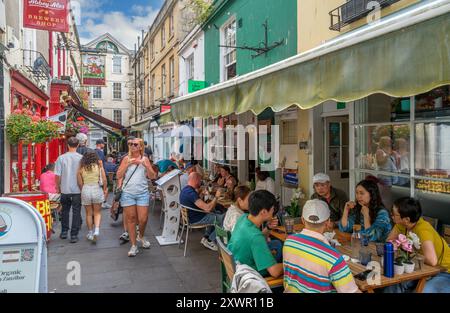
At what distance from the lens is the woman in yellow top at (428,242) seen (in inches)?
111

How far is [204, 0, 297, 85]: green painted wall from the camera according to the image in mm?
7027

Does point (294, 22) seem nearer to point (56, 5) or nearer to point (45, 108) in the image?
point (56, 5)

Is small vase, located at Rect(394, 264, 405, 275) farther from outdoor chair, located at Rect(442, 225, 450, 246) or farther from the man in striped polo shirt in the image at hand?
outdoor chair, located at Rect(442, 225, 450, 246)

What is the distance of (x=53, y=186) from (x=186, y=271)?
150 inches

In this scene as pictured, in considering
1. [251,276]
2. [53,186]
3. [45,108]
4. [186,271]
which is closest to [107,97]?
[45,108]

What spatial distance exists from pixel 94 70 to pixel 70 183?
13419 millimetres

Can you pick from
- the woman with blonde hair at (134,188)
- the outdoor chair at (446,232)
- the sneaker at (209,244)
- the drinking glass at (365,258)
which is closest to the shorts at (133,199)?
the woman with blonde hair at (134,188)

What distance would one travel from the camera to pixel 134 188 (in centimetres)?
552

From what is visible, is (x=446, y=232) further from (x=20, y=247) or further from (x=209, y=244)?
(x=20, y=247)

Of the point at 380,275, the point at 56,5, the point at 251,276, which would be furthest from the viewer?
the point at 56,5

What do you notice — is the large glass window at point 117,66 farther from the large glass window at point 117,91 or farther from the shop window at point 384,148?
the shop window at point 384,148

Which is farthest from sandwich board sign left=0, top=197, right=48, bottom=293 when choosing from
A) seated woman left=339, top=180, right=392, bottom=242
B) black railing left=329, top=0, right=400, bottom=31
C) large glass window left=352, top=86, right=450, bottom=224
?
black railing left=329, top=0, right=400, bottom=31

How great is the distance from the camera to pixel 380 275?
2.72 metres

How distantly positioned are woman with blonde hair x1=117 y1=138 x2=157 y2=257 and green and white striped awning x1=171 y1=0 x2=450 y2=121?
271cm
